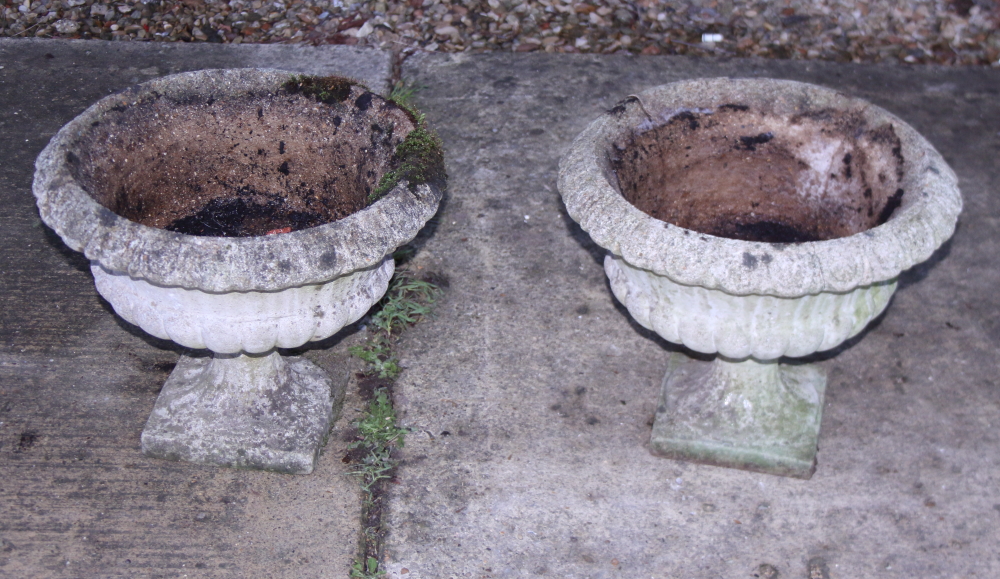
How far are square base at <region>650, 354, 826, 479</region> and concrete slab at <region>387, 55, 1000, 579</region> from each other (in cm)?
6

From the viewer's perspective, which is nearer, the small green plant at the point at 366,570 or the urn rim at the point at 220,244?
the urn rim at the point at 220,244

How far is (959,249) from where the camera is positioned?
4223 millimetres

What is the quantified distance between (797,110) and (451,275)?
1540mm

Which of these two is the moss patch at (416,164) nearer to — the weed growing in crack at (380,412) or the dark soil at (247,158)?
the dark soil at (247,158)

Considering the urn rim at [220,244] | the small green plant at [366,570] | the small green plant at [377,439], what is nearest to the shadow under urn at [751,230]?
the urn rim at [220,244]

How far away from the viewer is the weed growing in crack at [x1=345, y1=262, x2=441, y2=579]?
306 centimetres

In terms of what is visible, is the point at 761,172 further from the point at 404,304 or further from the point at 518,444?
the point at 404,304

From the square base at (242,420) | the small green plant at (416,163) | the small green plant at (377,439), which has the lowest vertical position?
the small green plant at (377,439)

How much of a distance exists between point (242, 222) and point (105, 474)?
984 mm

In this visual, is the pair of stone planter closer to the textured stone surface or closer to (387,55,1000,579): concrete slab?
the textured stone surface

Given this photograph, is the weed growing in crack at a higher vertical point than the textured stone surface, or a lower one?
lower

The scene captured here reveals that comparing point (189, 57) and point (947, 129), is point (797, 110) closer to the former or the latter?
point (947, 129)

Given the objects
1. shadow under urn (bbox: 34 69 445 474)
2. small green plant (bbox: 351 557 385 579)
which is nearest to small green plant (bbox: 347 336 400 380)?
shadow under urn (bbox: 34 69 445 474)

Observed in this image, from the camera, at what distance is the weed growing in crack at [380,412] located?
3064 millimetres
